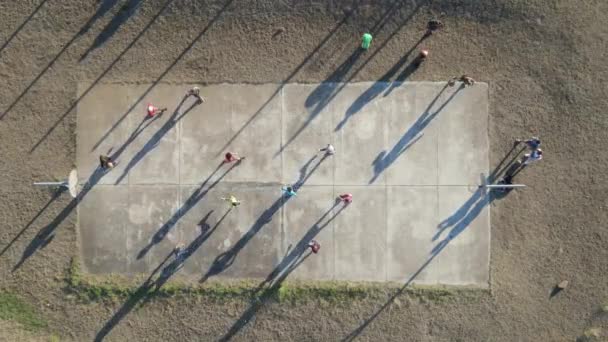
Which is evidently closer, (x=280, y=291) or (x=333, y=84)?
(x=280, y=291)

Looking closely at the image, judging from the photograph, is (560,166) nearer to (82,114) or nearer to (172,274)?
(172,274)

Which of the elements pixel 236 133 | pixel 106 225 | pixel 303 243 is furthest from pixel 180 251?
pixel 236 133

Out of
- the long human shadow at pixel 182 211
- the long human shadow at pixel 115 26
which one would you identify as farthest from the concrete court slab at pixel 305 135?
the long human shadow at pixel 115 26

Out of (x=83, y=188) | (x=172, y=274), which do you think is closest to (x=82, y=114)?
(x=83, y=188)

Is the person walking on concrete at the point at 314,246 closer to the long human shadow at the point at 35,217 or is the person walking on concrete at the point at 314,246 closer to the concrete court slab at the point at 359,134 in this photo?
the concrete court slab at the point at 359,134

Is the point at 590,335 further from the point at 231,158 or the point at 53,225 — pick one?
the point at 53,225

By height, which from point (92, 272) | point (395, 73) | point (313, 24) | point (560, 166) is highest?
point (313, 24)
